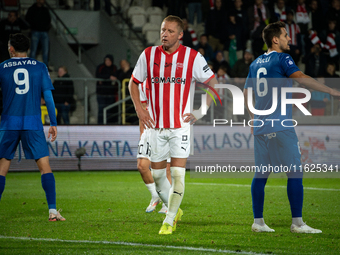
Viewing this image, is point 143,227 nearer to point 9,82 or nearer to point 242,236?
point 242,236

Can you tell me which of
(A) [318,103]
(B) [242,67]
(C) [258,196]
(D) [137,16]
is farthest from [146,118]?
(D) [137,16]

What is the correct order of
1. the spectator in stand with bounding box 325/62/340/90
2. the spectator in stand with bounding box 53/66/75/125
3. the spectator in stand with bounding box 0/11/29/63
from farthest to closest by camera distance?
the spectator in stand with bounding box 0/11/29/63 < the spectator in stand with bounding box 325/62/340/90 < the spectator in stand with bounding box 53/66/75/125

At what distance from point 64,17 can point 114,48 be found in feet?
7.04

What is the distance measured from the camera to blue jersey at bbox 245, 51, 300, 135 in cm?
513

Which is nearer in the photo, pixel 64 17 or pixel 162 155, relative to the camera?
pixel 162 155

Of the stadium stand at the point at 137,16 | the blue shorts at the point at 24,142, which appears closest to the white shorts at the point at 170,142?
the blue shorts at the point at 24,142

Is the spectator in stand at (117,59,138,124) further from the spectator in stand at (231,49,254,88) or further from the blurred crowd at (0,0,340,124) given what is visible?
the spectator in stand at (231,49,254,88)

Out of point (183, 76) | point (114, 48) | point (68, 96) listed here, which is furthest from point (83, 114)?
point (183, 76)

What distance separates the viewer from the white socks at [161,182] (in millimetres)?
5523

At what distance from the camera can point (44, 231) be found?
5359mm

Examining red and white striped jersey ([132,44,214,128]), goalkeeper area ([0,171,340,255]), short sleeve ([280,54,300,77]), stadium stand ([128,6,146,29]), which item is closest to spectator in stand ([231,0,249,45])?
stadium stand ([128,6,146,29])

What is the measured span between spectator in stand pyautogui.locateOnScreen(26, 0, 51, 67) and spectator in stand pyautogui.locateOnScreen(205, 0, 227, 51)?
16.9 ft

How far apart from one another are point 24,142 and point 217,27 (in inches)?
467

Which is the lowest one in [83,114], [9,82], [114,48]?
[83,114]
